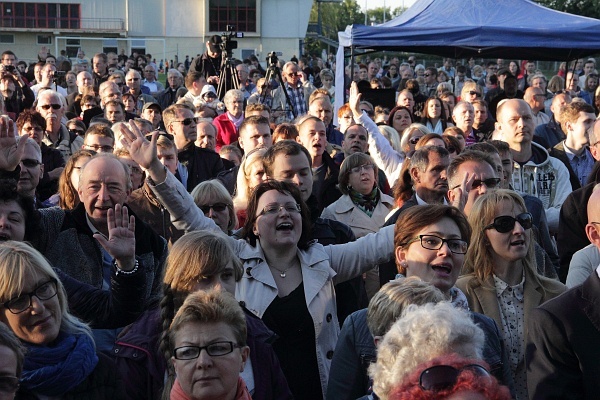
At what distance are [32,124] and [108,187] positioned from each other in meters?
3.38

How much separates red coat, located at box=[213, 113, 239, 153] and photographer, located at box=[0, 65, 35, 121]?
10.1 feet

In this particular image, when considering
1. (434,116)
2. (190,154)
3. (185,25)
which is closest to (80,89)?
(434,116)

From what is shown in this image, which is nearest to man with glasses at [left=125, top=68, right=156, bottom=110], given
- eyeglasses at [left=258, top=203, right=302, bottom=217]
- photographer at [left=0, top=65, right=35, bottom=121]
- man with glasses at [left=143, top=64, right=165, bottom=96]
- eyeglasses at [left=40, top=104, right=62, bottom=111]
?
photographer at [left=0, top=65, right=35, bottom=121]

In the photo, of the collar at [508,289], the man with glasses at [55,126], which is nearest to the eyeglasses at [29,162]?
the collar at [508,289]

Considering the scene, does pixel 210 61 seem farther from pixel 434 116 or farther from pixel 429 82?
pixel 434 116

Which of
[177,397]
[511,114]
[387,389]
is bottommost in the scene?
[177,397]

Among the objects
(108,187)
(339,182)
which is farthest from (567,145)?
(108,187)

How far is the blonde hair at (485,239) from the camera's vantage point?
4633mm

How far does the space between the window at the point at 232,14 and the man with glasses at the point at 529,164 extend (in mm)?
55347

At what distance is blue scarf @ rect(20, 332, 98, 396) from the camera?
3.50m

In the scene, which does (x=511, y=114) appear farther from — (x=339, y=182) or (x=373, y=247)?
(x=373, y=247)

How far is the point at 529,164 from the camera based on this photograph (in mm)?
7234

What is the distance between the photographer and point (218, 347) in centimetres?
346

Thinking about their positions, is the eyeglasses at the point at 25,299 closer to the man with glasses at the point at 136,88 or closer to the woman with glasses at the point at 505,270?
the woman with glasses at the point at 505,270
